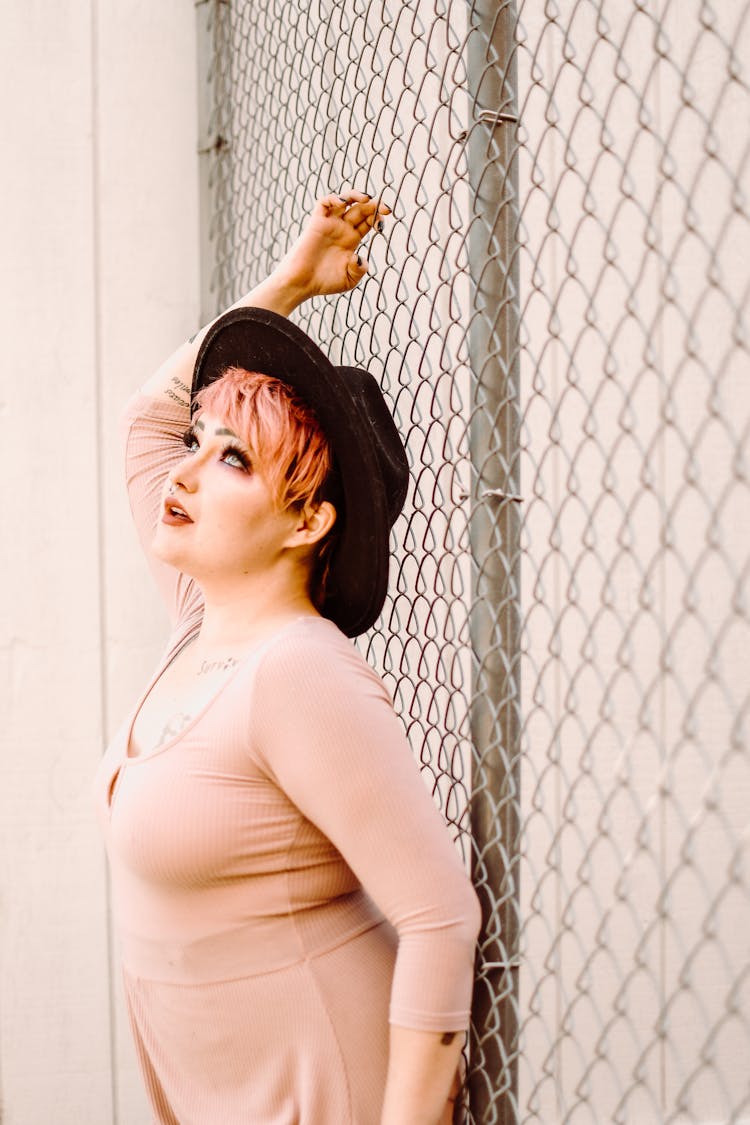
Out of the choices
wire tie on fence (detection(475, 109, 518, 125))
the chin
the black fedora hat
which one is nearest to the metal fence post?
wire tie on fence (detection(475, 109, 518, 125))

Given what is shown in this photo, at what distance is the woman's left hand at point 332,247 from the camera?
66.2 inches

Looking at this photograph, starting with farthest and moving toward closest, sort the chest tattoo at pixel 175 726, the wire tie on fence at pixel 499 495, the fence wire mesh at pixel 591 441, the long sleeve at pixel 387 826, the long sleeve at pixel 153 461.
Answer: the fence wire mesh at pixel 591 441 → the long sleeve at pixel 153 461 → the wire tie on fence at pixel 499 495 → the chest tattoo at pixel 175 726 → the long sleeve at pixel 387 826

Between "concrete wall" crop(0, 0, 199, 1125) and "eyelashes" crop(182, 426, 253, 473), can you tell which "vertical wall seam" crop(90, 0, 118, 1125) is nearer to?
"concrete wall" crop(0, 0, 199, 1125)

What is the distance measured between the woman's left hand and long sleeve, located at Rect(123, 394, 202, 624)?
0.27 metres

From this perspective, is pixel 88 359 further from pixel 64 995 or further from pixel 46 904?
pixel 64 995

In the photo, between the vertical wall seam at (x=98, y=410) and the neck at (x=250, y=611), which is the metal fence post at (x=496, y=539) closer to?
the neck at (x=250, y=611)

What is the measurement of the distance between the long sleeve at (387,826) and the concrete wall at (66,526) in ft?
4.80

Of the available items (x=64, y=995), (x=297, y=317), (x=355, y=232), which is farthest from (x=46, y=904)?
(x=355, y=232)

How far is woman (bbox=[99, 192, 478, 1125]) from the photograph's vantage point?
1.23 m

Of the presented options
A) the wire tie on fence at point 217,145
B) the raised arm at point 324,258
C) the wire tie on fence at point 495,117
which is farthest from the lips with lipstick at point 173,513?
the wire tie on fence at point 217,145

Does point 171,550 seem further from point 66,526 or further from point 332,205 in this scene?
point 66,526

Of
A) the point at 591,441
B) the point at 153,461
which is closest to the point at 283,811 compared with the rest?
the point at 153,461

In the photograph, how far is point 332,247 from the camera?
1716 millimetres

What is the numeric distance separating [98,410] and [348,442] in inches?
53.6
